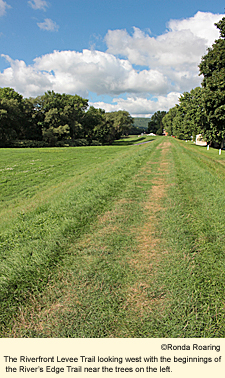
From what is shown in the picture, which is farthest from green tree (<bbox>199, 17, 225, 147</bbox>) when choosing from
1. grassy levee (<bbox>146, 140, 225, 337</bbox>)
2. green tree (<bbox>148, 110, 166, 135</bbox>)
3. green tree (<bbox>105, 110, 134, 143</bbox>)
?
green tree (<bbox>148, 110, 166, 135</bbox>)

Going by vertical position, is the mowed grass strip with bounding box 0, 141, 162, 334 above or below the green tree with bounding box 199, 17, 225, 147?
below

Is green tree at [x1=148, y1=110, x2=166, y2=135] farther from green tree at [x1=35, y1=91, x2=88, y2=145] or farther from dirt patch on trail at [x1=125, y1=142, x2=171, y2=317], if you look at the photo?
dirt patch on trail at [x1=125, y1=142, x2=171, y2=317]

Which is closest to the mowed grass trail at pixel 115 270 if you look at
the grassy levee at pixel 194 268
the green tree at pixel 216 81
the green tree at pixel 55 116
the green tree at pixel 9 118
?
the grassy levee at pixel 194 268

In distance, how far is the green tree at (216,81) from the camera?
69.8 ft

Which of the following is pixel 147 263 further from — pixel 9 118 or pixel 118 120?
pixel 118 120

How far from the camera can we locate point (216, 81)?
2186 cm

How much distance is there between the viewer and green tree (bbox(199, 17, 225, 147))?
21281 millimetres

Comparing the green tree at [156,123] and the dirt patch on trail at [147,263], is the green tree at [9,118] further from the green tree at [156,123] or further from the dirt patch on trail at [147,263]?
the green tree at [156,123]

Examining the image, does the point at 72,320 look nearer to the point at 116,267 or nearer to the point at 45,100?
the point at 116,267

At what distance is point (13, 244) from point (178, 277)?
3.19m

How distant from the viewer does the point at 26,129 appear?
48.3 m

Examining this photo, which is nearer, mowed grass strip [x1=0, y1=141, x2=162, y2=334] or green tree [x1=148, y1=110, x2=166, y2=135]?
mowed grass strip [x1=0, y1=141, x2=162, y2=334]
